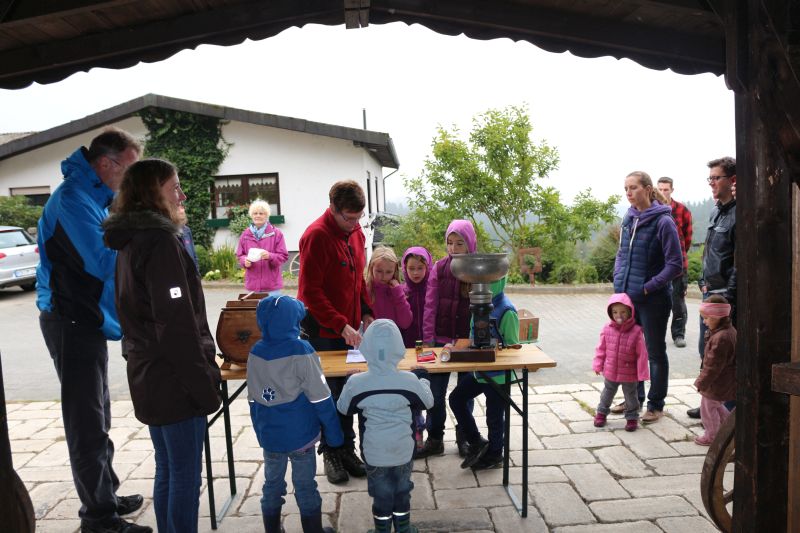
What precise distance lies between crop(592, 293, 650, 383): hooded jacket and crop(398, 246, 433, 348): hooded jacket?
1496 millimetres

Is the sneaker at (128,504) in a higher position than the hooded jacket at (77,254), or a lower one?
lower

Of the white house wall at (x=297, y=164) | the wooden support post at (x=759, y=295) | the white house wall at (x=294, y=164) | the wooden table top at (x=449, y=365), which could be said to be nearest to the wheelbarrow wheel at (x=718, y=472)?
the wooden support post at (x=759, y=295)

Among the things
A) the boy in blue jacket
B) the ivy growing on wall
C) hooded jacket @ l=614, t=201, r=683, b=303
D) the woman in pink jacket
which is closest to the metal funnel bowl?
the boy in blue jacket

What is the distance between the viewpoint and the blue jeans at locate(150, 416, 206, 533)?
2.64 metres

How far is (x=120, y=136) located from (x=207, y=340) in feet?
4.13

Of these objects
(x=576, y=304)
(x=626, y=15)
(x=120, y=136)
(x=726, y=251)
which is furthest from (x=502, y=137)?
(x=120, y=136)

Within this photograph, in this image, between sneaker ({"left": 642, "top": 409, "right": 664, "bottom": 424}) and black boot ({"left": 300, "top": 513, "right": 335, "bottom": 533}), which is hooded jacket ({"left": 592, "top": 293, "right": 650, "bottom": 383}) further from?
black boot ({"left": 300, "top": 513, "right": 335, "bottom": 533})

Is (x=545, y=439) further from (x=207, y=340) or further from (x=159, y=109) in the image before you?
(x=159, y=109)

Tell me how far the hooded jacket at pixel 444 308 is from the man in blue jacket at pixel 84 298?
2.03m

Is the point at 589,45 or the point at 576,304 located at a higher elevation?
the point at 589,45

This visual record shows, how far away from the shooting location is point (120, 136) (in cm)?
312

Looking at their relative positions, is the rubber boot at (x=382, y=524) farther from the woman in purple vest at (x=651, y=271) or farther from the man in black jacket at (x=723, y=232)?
the man in black jacket at (x=723, y=232)

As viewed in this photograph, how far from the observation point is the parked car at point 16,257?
41.3 feet

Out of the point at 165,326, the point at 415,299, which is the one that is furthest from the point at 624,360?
the point at 165,326
